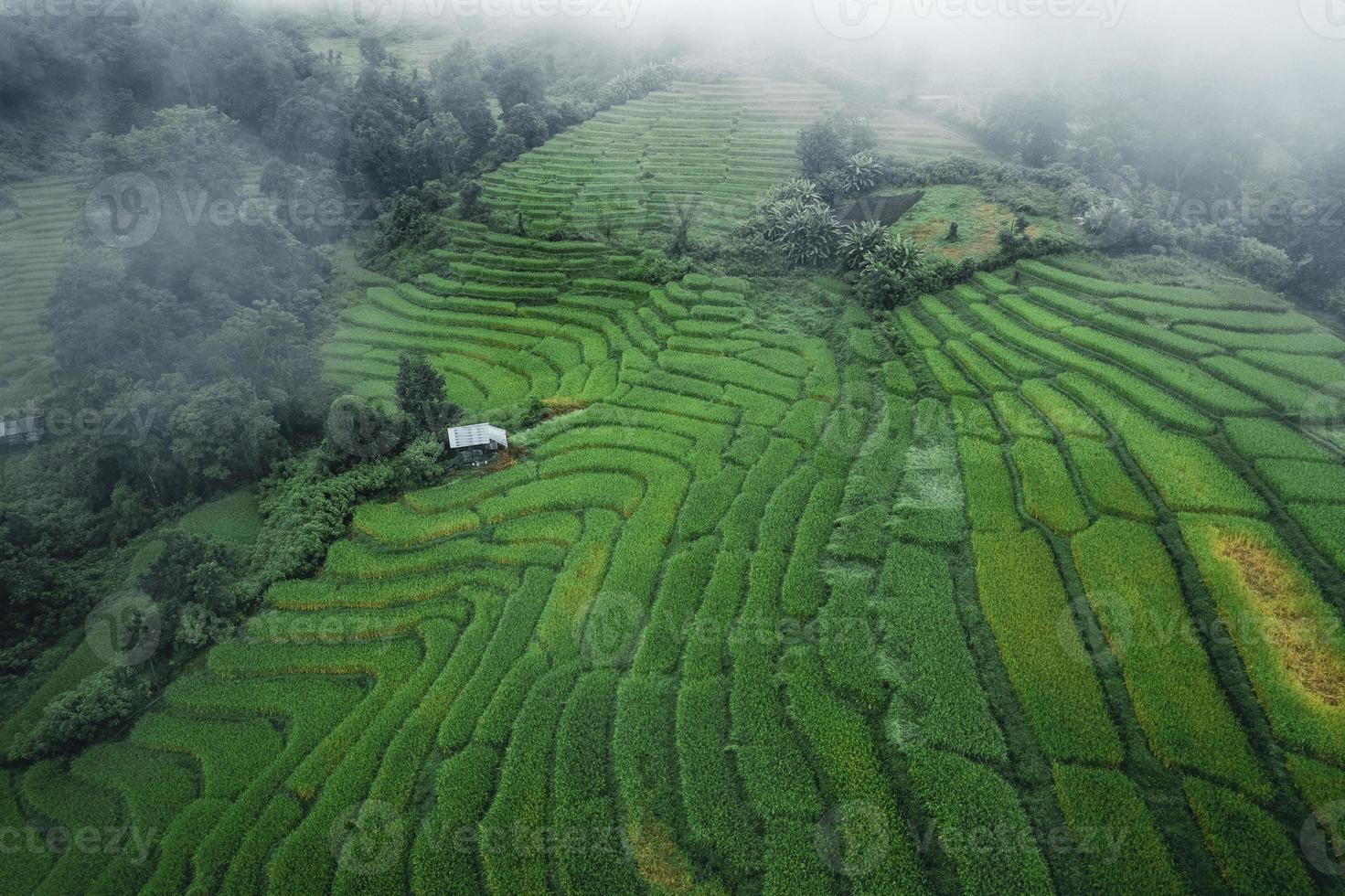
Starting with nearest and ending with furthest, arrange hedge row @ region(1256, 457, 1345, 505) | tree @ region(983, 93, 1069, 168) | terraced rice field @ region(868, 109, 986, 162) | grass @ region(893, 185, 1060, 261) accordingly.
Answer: hedge row @ region(1256, 457, 1345, 505) < grass @ region(893, 185, 1060, 261) < tree @ region(983, 93, 1069, 168) < terraced rice field @ region(868, 109, 986, 162)

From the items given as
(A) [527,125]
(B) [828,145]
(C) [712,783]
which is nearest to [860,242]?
(B) [828,145]

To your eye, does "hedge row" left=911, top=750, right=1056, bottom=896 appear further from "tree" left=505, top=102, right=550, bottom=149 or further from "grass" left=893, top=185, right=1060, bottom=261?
"tree" left=505, top=102, right=550, bottom=149

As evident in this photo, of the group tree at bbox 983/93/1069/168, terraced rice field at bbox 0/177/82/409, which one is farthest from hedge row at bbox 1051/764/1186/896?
terraced rice field at bbox 0/177/82/409

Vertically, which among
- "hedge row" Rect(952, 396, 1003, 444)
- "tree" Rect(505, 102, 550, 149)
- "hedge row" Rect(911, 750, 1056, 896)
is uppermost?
"tree" Rect(505, 102, 550, 149)

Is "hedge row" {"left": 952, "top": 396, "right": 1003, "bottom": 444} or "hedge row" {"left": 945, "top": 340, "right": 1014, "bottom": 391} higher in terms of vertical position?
"hedge row" {"left": 945, "top": 340, "right": 1014, "bottom": 391}

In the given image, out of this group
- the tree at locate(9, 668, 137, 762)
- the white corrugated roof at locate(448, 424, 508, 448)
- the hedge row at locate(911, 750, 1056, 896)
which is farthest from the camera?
the white corrugated roof at locate(448, 424, 508, 448)

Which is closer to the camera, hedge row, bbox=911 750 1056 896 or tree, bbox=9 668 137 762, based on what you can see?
hedge row, bbox=911 750 1056 896

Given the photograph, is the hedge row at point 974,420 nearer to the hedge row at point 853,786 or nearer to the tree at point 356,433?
the hedge row at point 853,786
